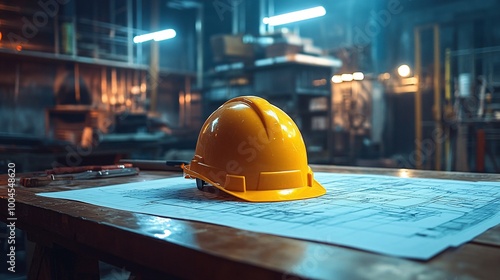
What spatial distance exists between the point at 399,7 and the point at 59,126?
8.50m

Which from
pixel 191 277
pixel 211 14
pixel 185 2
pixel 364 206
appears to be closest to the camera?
pixel 191 277

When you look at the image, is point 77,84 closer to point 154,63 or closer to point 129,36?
point 129,36

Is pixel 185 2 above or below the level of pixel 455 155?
above

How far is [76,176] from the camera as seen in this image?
208cm

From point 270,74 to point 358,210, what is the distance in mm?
7251

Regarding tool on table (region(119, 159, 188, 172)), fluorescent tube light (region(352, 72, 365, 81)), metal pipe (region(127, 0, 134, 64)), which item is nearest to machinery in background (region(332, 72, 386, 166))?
fluorescent tube light (region(352, 72, 365, 81))

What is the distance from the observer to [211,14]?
1202cm

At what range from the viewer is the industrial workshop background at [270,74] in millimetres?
7531

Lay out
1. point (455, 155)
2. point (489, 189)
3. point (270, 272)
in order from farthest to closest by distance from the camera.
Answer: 1. point (455, 155)
2. point (489, 189)
3. point (270, 272)

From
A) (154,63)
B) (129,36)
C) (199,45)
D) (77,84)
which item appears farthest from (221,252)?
(199,45)

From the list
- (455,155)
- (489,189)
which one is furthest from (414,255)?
(455,155)

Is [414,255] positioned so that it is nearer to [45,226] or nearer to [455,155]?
[45,226]

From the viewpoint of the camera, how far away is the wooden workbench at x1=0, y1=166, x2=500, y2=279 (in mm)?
702

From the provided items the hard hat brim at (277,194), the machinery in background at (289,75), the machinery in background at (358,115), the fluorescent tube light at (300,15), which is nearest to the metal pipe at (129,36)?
the machinery in background at (289,75)
